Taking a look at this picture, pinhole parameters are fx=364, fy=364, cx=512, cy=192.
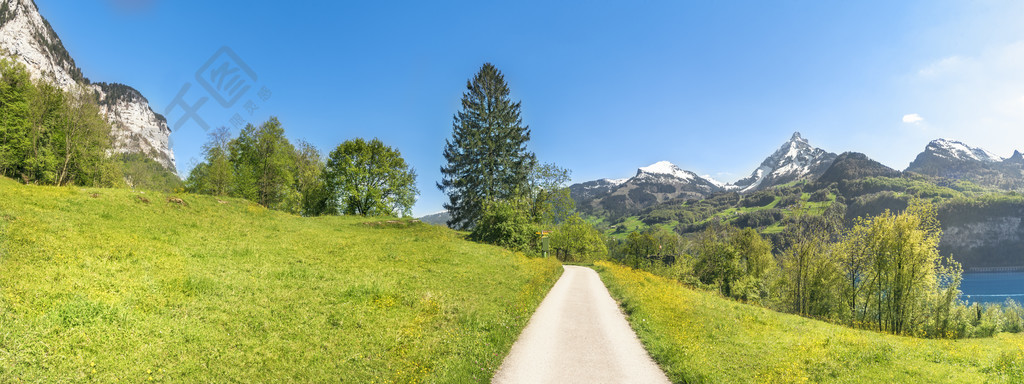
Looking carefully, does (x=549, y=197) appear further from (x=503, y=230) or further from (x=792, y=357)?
(x=792, y=357)

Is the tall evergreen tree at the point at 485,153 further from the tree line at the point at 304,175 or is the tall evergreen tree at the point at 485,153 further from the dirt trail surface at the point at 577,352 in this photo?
the dirt trail surface at the point at 577,352

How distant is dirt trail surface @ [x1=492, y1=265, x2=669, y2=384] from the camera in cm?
1142

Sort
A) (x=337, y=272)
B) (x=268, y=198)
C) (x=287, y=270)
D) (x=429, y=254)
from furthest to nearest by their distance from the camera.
A: (x=268, y=198) < (x=429, y=254) < (x=337, y=272) < (x=287, y=270)

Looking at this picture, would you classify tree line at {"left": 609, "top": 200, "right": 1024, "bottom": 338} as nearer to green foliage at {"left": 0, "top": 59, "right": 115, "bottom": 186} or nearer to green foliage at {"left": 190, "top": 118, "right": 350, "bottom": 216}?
green foliage at {"left": 190, "top": 118, "right": 350, "bottom": 216}

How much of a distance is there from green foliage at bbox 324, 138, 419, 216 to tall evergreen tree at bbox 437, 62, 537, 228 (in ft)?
32.7

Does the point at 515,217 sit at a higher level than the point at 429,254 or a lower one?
higher

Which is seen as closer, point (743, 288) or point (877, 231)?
point (877, 231)

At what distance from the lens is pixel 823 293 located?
53531mm

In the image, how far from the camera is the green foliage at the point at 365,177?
52.1m

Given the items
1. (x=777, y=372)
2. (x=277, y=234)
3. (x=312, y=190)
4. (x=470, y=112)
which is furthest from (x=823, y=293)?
(x=312, y=190)

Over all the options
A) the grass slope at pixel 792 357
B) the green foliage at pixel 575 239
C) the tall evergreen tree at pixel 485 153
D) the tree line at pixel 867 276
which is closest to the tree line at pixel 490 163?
the tall evergreen tree at pixel 485 153

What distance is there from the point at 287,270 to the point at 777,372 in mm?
20078

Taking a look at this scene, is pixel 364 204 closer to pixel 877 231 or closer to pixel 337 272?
pixel 337 272

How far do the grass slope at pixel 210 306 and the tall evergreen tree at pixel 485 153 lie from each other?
37.1 metres
